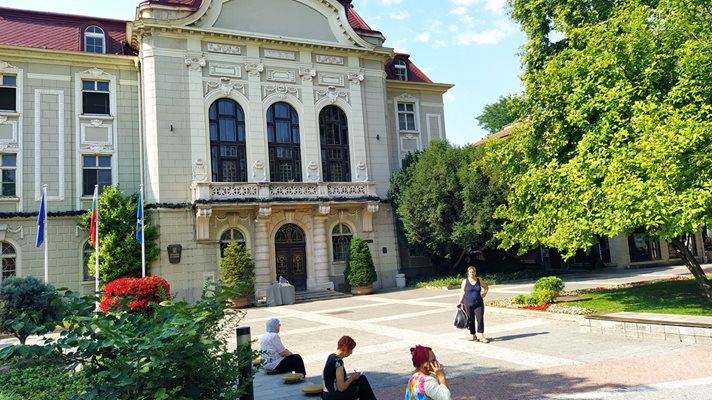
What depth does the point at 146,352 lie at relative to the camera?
457 cm

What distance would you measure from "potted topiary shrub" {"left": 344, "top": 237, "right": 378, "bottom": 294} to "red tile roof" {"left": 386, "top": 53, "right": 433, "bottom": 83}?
12.7m

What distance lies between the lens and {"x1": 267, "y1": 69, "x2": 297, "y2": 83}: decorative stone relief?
1110 inches

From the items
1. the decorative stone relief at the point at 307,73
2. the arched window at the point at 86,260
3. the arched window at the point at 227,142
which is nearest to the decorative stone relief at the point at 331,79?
the decorative stone relief at the point at 307,73

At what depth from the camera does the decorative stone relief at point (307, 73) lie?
28.8 m

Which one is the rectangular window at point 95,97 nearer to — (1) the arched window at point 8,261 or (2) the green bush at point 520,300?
(1) the arched window at point 8,261

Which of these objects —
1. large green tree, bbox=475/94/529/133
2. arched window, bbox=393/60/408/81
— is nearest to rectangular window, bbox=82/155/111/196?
arched window, bbox=393/60/408/81

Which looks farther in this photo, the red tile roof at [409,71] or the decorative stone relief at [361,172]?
the red tile roof at [409,71]

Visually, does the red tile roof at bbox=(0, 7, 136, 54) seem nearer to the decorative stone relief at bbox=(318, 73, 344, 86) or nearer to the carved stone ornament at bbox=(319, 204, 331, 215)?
the decorative stone relief at bbox=(318, 73, 344, 86)

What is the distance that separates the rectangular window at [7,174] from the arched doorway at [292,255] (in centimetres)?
1269

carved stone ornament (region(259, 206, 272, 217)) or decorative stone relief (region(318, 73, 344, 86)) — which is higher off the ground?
decorative stone relief (region(318, 73, 344, 86))

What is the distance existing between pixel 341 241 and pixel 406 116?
9910 mm

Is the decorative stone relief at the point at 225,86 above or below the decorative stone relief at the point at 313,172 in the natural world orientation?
above

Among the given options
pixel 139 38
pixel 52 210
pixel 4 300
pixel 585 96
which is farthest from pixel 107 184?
pixel 585 96

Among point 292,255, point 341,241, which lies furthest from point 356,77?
point 292,255
